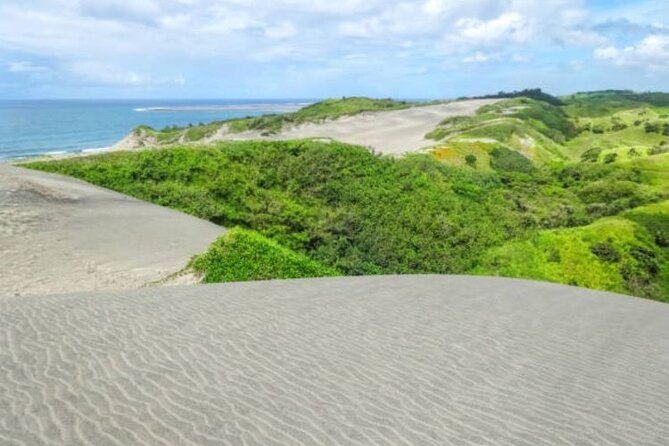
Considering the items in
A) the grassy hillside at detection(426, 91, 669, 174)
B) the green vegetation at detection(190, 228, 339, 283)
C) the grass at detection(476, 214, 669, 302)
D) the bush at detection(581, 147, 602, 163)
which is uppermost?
the grassy hillside at detection(426, 91, 669, 174)

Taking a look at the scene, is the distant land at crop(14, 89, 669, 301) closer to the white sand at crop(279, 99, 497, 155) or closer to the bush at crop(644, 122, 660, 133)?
the white sand at crop(279, 99, 497, 155)

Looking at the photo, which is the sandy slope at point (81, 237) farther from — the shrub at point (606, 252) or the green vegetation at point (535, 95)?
the green vegetation at point (535, 95)

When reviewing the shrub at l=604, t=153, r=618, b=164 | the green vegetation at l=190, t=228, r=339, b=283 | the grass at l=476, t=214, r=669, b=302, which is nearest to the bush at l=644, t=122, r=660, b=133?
the shrub at l=604, t=153, r=618, b=164

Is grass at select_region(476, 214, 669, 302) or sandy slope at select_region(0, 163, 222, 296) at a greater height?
sandy slope at select_region(0, 163, 222, 296)

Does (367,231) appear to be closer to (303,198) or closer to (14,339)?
(303,198)

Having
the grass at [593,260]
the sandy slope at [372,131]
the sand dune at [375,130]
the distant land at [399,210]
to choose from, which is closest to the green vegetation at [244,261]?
the distant land at [399,210]

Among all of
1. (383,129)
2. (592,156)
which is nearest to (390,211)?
(592,156)

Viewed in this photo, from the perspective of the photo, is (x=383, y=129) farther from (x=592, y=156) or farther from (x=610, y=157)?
(x=610, y=157)

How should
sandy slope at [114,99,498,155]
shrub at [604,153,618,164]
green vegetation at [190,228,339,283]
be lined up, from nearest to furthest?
green vegetation at [190,228,339,283]
shrub at [604,153,618,164]
sandy slope at [114,99,498,155]
